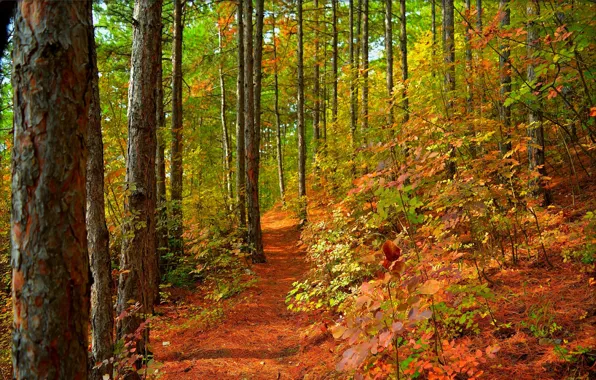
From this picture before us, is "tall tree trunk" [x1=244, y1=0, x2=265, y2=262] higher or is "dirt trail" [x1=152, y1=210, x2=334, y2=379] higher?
"tall tree trunk" [x1=244, y1=0, x2=265, y2=262]

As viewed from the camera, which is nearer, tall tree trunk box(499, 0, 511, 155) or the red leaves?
the red leaves

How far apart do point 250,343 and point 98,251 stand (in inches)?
112

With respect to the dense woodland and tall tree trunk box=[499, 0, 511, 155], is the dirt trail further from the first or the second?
tall tree trunk box=[499, 0, 511, 155]

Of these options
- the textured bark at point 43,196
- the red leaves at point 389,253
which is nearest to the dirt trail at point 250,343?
the red leaves at point 389,253

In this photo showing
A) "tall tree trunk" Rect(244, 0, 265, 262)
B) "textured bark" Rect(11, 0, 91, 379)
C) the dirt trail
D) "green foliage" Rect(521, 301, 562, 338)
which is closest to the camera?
"textured bark" Rect(11, 0, 91, 379)

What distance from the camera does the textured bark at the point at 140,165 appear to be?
4004 mm

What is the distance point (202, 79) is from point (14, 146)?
15749 millimetres

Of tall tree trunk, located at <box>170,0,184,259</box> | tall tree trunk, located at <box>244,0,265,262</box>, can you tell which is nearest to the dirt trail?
tall tree trunk, located at <box>244,0,265,262</box>

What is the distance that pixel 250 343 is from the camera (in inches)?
215

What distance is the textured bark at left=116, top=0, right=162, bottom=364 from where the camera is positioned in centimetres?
400

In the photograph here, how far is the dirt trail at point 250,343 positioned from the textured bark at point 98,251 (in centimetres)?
117

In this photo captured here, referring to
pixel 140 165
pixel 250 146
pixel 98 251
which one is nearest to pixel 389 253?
pixel 98 251

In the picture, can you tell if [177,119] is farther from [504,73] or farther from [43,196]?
[43,196]

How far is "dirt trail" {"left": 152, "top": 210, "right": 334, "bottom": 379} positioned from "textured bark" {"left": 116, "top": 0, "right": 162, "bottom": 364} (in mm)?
1065
